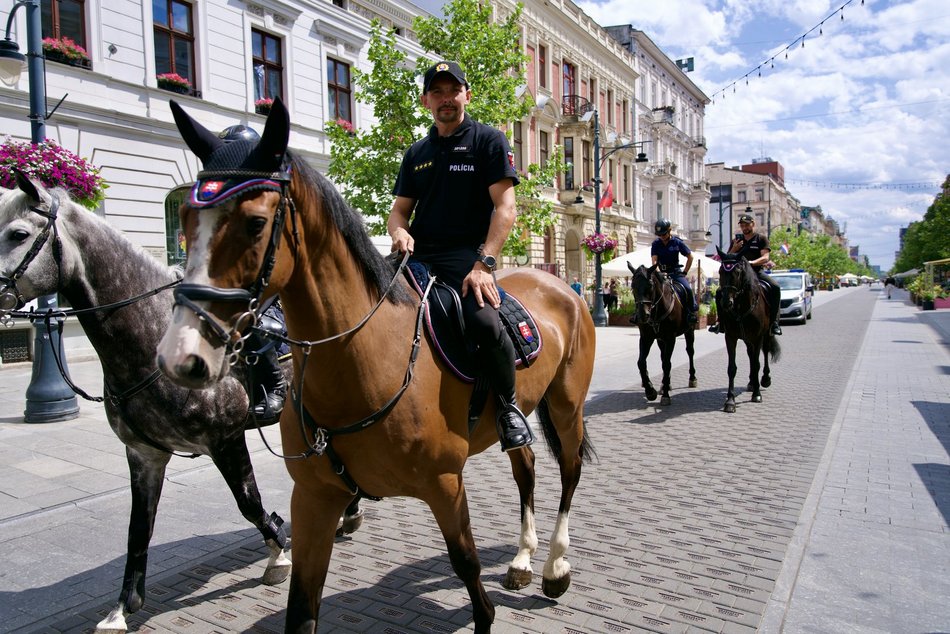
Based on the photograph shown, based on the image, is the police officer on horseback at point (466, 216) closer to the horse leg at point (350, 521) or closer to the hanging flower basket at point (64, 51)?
the horse leg at point (350, 521)

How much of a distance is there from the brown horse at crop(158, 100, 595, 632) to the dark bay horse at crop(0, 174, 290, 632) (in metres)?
1.13

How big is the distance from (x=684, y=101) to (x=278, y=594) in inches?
2369

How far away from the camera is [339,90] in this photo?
66.0 ft

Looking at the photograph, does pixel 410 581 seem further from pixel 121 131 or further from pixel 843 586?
pixel 121 131

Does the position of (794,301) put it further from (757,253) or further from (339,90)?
(339,90)

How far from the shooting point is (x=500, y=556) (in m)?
4.19

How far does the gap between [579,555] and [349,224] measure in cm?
297

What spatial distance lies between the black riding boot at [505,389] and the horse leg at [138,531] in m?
1.94

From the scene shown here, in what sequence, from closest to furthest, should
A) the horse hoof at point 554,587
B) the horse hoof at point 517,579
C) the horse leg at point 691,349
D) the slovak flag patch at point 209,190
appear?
the slovak flag patch at point 209,190 → the horse hoof at point 554,587 → the horse hoof at point 517,579 → the horse leg at point 691,349

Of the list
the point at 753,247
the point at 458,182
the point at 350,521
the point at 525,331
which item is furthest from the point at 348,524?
the point at 753,247

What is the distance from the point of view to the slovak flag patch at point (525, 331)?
3.27 meters

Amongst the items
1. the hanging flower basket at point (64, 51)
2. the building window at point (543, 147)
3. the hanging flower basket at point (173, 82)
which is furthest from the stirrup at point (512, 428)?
the building window at point (543, 147)

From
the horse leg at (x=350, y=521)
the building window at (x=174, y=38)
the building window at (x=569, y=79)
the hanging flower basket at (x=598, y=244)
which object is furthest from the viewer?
the building window at (x=569, y=79)

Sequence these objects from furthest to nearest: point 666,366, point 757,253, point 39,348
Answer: point 757,253
point 666,366
point 39,348
